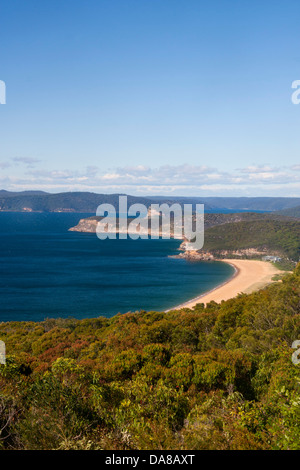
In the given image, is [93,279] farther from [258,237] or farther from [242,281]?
[258,237]

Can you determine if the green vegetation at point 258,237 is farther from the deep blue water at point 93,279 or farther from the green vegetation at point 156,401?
the green vegetation at point 156,401

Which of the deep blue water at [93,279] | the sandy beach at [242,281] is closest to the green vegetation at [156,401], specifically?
the deep blue water at [93,279]

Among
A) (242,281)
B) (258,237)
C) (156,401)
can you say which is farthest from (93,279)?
(258,237)

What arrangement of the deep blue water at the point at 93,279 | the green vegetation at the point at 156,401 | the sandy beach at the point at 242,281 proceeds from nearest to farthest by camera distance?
1. the green vegetation at the point at 156,401
2. the deep blue water at the point at 93,279
3. the sandy beach at the point at 242,281

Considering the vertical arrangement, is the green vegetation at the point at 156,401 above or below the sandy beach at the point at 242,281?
above

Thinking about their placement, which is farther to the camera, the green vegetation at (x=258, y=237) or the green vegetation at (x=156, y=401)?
the green vegetation at (x=258, y=237)

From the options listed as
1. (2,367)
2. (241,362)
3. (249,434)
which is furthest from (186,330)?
(249,434)
